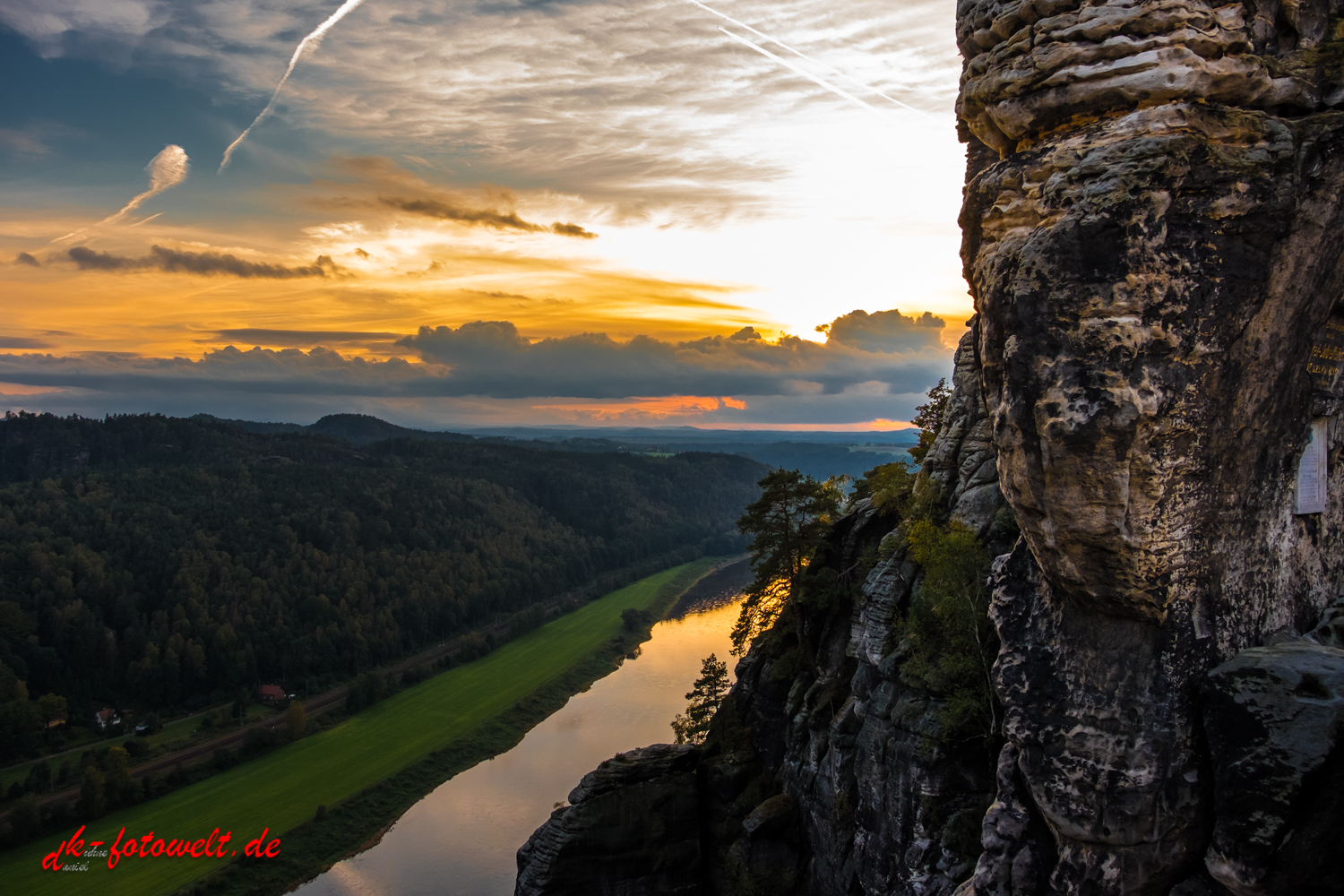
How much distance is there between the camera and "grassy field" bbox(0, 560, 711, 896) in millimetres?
45219

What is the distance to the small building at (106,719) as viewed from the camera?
2627 inches

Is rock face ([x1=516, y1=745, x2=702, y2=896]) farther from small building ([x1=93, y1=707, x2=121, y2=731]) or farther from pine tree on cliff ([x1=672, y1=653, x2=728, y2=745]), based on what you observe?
small building ([x1=93, y1=707, x2=121, y2=731])

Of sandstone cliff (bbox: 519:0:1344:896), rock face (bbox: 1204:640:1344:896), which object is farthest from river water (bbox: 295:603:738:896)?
rock face (bbox: 1204:640:1344:896)

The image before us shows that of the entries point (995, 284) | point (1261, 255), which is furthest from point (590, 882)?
point (1261, 255)

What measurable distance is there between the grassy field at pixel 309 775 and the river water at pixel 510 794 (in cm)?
649

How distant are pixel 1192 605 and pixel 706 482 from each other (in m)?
181

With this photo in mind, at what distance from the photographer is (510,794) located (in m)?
49.9

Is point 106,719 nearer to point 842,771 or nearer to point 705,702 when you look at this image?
point 705,702

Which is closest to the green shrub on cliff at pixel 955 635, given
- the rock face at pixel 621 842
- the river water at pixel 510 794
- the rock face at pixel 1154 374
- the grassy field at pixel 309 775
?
the rock face at pixel 1154 374

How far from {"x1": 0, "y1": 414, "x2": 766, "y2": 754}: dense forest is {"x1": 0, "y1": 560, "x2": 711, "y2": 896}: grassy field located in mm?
15020

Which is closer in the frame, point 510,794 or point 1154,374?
point 1154,374

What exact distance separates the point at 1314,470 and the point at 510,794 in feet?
161

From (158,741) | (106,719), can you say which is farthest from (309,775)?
(106,719)

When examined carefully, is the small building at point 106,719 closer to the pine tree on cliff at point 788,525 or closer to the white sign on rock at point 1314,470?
the pine tree on cliff at point 788,525
